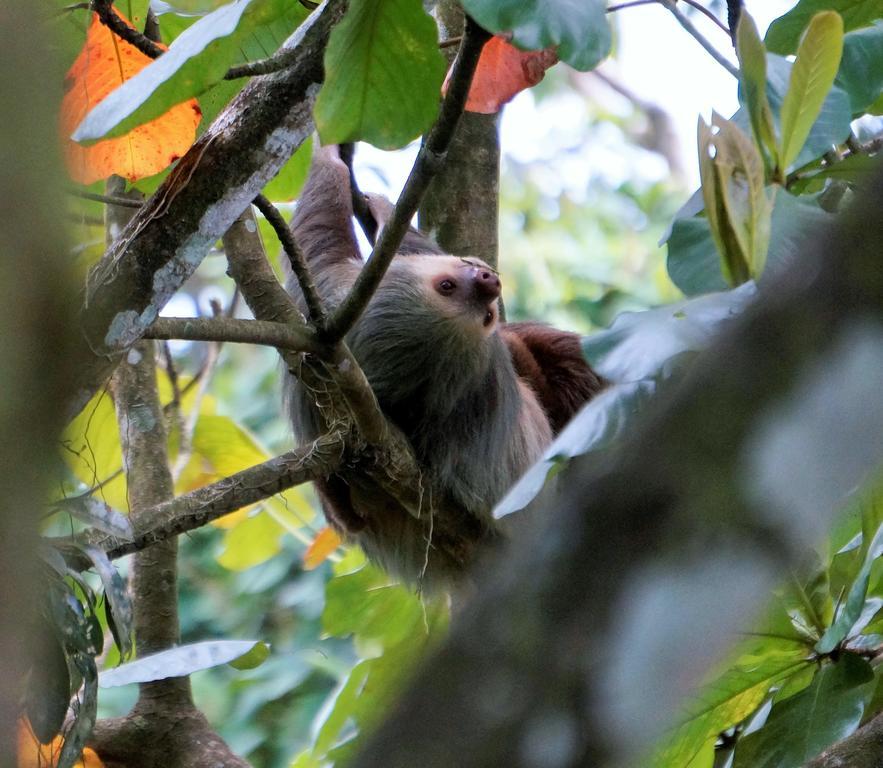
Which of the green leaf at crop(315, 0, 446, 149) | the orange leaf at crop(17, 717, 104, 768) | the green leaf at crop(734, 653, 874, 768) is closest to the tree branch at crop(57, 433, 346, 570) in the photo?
the orange leaf at crop(17, 717, 104, 768)

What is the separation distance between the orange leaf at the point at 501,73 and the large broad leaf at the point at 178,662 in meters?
1.35

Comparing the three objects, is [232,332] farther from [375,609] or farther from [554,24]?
[375,609]

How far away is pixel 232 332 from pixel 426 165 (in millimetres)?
451

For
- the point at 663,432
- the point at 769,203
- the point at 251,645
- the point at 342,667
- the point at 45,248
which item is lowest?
the point at 342,667

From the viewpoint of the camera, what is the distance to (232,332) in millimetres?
1979

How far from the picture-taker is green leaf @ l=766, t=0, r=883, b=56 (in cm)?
241

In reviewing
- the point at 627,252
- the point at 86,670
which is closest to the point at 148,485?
the point at 86,670

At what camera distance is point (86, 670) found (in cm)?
223

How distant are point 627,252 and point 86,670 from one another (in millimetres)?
6917

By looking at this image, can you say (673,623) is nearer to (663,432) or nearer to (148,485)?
(663,432)

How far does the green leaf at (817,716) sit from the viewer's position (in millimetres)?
2051

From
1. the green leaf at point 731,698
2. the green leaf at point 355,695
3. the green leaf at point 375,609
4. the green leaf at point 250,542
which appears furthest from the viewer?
the green leaf at point 250,542

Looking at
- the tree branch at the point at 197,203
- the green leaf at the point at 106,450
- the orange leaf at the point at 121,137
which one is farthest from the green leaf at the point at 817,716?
the green leaf at the point at 106,450

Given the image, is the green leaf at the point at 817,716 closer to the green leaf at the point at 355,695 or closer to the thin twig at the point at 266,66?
the green leaf at the point at 355,695
